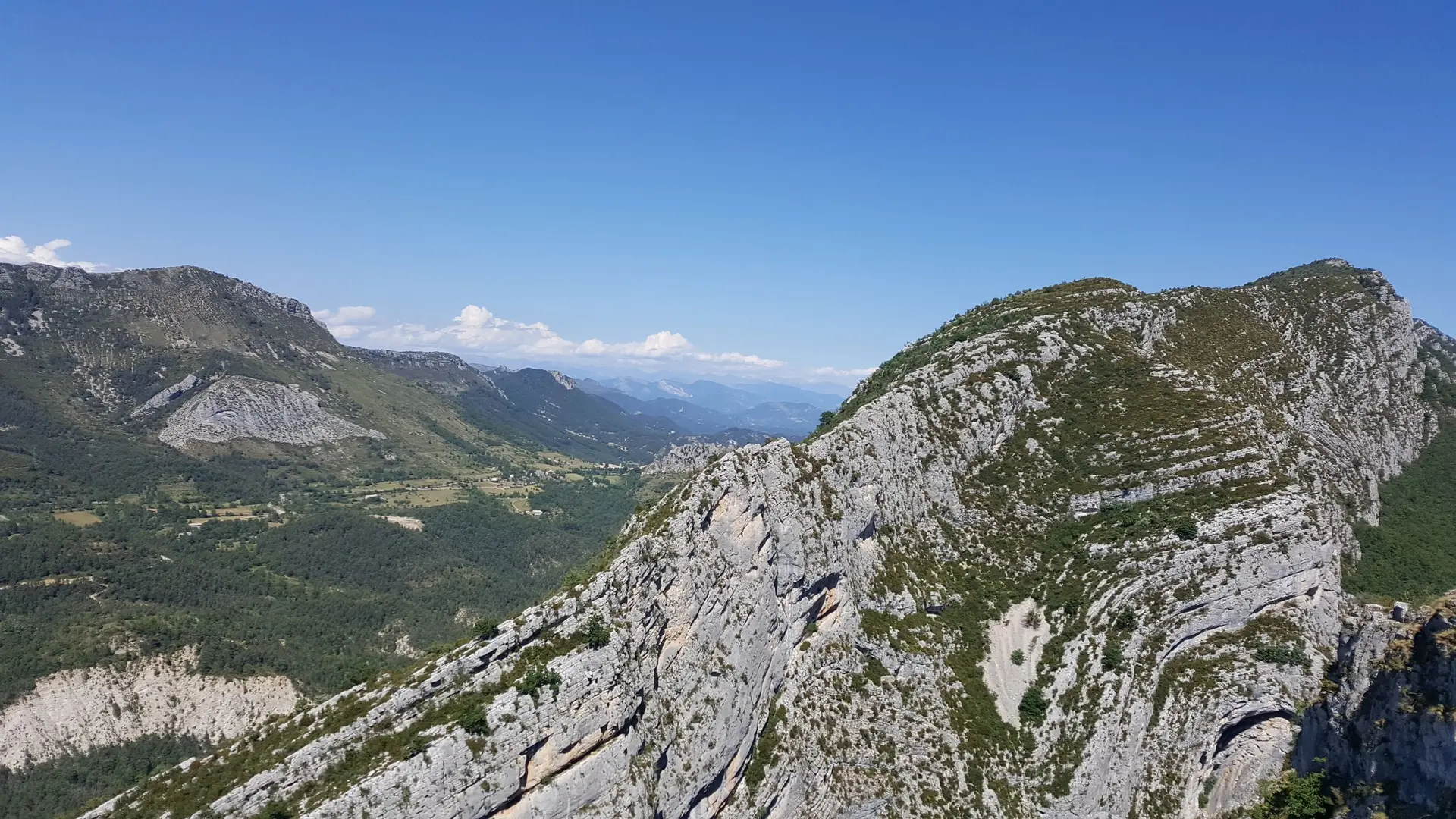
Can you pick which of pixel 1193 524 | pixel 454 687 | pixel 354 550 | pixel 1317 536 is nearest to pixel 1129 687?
pixel 1193 524

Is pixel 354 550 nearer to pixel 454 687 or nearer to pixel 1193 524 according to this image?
pixel 454 687

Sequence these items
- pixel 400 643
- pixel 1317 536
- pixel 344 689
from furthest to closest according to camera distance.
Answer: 1. pixel 400 643
2. pixel 1317 536
3. pixel 344 689

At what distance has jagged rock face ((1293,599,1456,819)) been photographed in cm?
2838

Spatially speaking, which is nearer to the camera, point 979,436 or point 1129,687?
point 1129,687

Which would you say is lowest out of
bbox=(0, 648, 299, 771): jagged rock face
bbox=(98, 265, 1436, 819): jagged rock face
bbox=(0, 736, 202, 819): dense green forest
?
bbox=(0, 736, 202, 819): dense green forest

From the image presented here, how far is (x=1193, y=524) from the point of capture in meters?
55.8

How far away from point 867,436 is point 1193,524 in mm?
28937

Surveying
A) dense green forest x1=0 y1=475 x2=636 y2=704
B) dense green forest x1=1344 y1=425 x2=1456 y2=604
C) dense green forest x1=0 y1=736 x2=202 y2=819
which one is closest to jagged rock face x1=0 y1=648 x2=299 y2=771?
dense green forest x1=0 y1=736 x2=202 y2=819

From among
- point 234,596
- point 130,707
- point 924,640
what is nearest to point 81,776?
point 130,707

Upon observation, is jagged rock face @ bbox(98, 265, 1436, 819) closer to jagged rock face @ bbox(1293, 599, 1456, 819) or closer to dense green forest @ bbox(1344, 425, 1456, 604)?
dense green forest @ bbox(1344, 425, 1456, 604)

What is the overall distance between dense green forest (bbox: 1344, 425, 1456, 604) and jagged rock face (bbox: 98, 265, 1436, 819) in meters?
4.69

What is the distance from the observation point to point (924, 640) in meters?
54.5

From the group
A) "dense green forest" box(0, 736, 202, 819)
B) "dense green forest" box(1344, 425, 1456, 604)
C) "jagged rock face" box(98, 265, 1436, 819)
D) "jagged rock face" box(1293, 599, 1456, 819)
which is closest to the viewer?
"jagged rock face" box(1293, 599, 1456, 819)

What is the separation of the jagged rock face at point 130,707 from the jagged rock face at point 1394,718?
11446 centimetres
